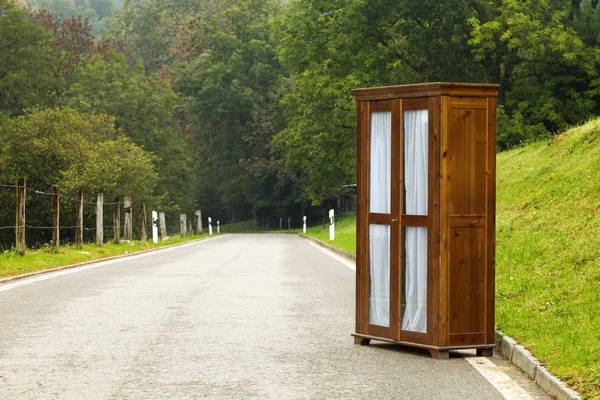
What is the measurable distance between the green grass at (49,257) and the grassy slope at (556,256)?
7.41 m

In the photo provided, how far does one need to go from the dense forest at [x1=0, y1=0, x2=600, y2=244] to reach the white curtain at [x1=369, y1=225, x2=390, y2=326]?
3425 centimetres

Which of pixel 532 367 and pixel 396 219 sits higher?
pixel 396 219

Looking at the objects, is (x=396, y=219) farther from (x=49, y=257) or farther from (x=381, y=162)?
(x=49, y=257)

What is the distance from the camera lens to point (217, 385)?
755 cm

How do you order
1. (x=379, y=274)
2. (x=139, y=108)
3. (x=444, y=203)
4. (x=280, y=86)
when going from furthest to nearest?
(x=280, y=86) → (x=139, y=108) → (x=379, y=274) → (x=444, y=203)

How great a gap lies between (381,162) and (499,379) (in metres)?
2.68

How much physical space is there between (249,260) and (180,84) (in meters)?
58.4

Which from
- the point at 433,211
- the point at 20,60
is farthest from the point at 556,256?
the point at 20,60

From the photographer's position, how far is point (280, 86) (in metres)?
75.7

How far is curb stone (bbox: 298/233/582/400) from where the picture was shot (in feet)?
22.7

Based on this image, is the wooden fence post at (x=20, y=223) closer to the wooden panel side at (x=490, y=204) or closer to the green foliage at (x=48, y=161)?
the wooden panel side at (x=490, y=204)

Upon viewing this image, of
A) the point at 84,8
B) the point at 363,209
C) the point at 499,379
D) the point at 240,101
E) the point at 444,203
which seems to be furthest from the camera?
the point at 84,8

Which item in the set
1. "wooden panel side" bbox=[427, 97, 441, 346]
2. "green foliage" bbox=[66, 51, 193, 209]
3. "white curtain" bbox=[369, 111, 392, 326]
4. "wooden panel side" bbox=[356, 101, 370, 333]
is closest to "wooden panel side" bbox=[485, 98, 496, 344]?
"wooden panel side" bbox=[427, 97, 441, 346]

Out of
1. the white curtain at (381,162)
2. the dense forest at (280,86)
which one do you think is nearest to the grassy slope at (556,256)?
the white curtain at (381,162)
